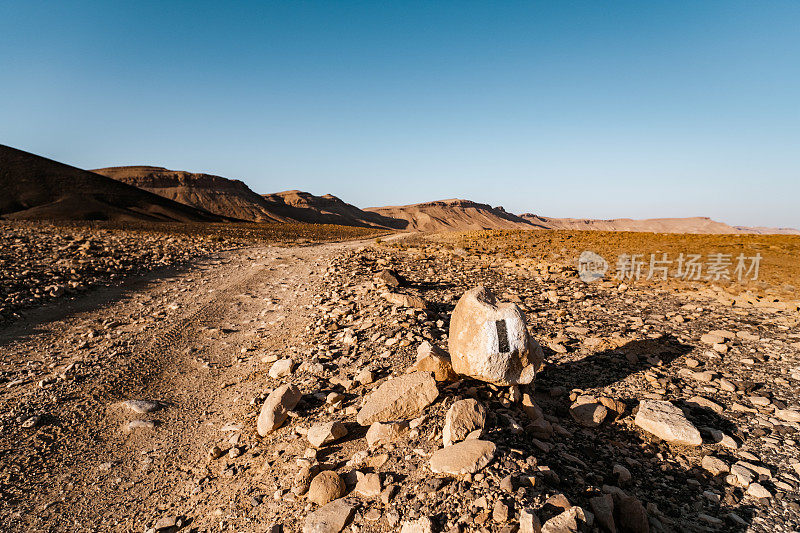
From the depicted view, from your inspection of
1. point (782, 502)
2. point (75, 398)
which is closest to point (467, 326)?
point (782, 502)

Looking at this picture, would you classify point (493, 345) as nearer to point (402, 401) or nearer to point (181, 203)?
point (402, 401)

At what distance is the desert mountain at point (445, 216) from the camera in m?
157

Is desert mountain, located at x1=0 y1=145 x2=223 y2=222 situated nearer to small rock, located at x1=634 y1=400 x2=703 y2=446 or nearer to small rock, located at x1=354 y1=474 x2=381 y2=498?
small rock, located at x1=354 y1=474 x2=381 y2=498

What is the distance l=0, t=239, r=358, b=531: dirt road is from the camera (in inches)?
136

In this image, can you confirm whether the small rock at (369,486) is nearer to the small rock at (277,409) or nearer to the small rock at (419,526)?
the small rock at (419,526)

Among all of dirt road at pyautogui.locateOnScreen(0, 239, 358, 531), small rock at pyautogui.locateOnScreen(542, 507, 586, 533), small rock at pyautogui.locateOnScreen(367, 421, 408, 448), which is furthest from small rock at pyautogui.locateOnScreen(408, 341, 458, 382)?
dirt road at pyautogui.locateOnScreen(0, 239, 358, 531)

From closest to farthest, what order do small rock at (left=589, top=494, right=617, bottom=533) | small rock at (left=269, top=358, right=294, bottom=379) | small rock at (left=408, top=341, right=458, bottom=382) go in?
1. small rock at (left=589, top=494, right=617, bottom=533)
2. small rock at (left=408, top=341, right=458, bottom=382)
3. small rock at (left=269, top=358, right=294, bottom=379)

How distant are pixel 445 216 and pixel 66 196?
460 feet

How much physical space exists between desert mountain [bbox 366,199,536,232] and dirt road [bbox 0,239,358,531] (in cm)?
14158

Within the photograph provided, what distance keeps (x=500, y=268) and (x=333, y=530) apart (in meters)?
12.6

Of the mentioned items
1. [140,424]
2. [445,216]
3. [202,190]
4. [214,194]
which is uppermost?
[202,190]

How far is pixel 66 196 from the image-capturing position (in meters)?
48.0

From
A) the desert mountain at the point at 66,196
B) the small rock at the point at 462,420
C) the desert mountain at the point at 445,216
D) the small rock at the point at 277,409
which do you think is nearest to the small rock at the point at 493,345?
the small rock at the point at 462,420

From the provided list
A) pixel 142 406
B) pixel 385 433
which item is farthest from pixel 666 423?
pixel 142 406
